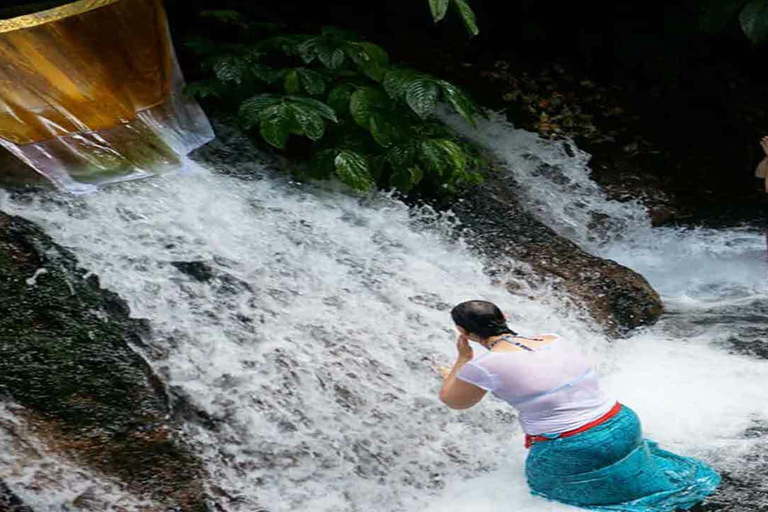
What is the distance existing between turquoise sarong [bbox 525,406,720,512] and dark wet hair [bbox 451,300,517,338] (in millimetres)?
381

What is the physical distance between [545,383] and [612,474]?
381 mm

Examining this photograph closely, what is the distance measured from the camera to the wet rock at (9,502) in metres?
3.01

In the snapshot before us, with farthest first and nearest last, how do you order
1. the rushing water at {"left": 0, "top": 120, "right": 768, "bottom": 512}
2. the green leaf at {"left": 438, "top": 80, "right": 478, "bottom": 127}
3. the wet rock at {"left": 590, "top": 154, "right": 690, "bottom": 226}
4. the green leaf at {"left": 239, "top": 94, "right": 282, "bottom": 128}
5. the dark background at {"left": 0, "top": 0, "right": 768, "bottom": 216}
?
the dark background at {"left": 0, "top": 0, "right": 768, "bottom": 216} < the wet rock at {"left": 590, "top": 154, "right": 690, "bottom": 226} < the green leaf at {"left": 438, "top": 80, "right": 478, "bottom": 127} < the green leaf at {"left": 239, "top": 94, "right": 282, "bottom": 128} < the rushing water at {"left": 0, "top": 120, "right": 768, "bottom": 512}

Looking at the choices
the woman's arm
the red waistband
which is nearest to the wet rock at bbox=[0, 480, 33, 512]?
the woman's arm

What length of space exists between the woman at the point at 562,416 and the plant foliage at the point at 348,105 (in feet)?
5.37

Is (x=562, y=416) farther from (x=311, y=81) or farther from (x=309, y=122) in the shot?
(x=311, y=81)

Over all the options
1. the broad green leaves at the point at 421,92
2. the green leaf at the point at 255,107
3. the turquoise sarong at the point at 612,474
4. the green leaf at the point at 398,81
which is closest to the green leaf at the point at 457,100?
the broad green leaves at the point at 421,92

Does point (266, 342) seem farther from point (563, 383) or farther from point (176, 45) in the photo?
point (176, 45)

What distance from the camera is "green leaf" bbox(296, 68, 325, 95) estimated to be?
4656mm

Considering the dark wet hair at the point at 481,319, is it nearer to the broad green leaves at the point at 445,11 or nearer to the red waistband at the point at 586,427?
the red waistband at the point at 586,427

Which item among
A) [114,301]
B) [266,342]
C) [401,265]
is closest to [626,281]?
[401,265]

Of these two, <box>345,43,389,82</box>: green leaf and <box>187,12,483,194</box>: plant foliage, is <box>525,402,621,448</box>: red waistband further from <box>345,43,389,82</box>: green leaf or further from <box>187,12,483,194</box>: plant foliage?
<box>345,43,389,82</box>: green leaf

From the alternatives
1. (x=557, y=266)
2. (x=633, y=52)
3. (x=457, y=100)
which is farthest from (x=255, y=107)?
(x=633, y=52)

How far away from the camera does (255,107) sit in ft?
14.9
